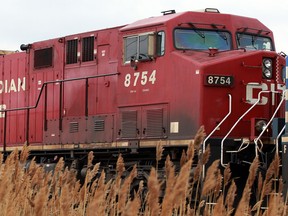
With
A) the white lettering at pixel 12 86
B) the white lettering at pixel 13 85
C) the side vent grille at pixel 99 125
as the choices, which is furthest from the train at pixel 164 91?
the white lettering at pixel 12 86

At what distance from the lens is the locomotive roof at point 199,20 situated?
511 inches

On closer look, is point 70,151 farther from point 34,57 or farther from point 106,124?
point 34,57

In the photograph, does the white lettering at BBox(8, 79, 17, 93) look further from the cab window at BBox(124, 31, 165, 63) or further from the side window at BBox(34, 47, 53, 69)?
the cab window at BBox(124, 31, 165, 63)

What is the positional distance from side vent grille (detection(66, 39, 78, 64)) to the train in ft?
0.08

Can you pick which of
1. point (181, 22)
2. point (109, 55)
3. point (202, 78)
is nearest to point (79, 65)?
point (109, 55)

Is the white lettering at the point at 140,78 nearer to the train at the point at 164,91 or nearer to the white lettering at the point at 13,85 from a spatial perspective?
the train at the point at 164,91

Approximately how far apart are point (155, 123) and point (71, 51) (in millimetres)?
3884

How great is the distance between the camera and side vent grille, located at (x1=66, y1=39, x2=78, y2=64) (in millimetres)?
15648

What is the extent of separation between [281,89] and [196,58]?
5.90 ft

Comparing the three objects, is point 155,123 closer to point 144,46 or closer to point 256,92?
point 144,46

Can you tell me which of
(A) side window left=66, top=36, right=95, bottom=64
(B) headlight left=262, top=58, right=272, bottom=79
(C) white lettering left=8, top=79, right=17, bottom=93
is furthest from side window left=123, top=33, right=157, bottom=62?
(C) white lettering left=8, top=79, right=17, bottom=93

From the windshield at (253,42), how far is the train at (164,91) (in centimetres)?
2

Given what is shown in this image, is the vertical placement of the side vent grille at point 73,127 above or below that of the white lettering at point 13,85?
below

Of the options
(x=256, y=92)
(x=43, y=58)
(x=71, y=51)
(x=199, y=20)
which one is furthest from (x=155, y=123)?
(x=43, y=58)
